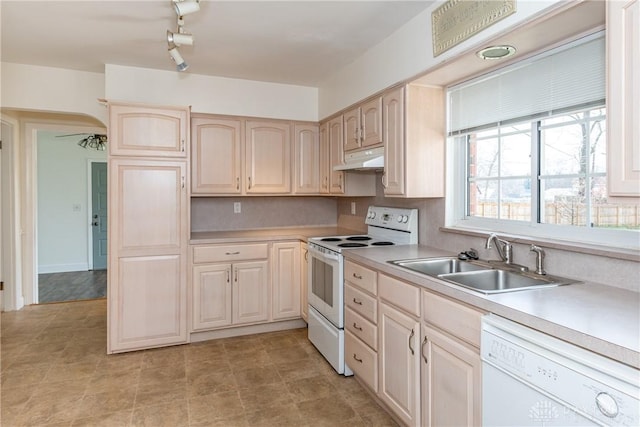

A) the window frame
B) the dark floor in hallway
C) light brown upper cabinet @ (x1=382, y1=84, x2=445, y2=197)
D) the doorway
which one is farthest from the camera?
the doorway

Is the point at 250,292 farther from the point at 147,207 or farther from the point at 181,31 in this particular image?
the point at 181,31

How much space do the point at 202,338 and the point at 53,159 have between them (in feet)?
15.4

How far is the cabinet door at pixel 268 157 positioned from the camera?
12.1 ft

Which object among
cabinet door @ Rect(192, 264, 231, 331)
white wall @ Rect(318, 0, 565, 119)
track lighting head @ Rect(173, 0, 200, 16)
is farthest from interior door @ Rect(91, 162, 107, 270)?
track lighting head @ Rect(173, 0, 200, 16)

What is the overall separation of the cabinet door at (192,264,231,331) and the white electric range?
761 millimetres

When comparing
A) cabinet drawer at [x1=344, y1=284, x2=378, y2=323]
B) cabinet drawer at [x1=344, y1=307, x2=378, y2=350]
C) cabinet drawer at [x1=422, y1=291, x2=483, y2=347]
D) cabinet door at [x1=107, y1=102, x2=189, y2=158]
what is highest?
cabinet door at [x1=107, y1=102, x2=189, y2=158]

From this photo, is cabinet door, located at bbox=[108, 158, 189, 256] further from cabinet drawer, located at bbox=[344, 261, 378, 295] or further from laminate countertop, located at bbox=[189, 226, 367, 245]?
cabinet drawer, located at bbox=[344, 261, 378, 295]

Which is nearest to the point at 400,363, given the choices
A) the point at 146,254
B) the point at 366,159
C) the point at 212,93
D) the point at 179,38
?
the point at 366,159

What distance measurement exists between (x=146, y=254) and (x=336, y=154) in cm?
190

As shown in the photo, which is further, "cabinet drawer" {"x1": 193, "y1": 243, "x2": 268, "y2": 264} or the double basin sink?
"cabinet drawer" {"x1": 193, "y1": 243, "x2": 268, "y2": 264}

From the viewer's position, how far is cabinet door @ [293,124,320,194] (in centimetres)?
389

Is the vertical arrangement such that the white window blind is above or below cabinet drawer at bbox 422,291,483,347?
above

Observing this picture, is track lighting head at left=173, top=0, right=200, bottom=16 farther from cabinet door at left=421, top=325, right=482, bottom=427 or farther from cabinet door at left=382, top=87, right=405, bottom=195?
cabinet door at left=421, top=325, right=482, bottom=427

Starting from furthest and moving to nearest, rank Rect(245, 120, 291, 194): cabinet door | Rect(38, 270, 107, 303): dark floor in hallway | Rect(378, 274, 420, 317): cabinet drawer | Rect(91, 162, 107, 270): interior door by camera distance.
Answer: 1. Rect(91, 162, 107, 270): interior door
2. Rect(38, 270, 107, 303): dark floor in hallway
3. Rect(245, 120, 291, 194): cabinet door
4. Rect(378, 274, 420, 317): cabinet drawer
